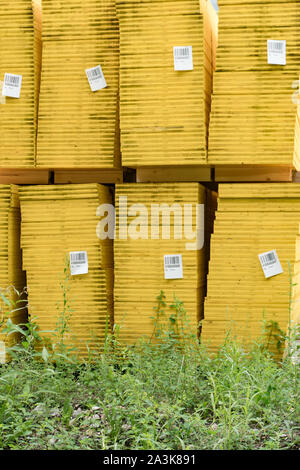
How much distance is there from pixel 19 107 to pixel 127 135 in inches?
38.6

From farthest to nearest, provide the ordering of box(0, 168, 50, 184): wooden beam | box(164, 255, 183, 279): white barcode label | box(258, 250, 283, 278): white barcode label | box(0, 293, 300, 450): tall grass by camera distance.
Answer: box(0, 168, 50, 184): wooden beam, box(164, 255, 183, 279): white barcode label, box(258, 250, 283, 278): white barcode label, box(0, 293, 300, 450): tall grass

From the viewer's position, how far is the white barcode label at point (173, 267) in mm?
4570

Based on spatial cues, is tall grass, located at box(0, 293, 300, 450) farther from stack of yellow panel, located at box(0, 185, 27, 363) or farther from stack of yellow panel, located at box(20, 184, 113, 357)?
stack of yellow panel, located at box(0, 185, 27, 363)

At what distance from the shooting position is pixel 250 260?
14.7 ft

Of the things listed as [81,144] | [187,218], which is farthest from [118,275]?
[81,144]

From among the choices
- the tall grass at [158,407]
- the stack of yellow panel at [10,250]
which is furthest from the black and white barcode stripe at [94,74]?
the tall grass at [158,407]

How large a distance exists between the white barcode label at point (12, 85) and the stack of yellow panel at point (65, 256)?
780 mm

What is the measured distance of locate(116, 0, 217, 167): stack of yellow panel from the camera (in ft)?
14.7

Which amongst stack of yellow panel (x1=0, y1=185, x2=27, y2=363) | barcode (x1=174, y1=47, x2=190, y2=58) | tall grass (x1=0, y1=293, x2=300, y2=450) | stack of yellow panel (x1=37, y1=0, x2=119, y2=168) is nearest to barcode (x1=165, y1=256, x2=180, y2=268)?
tall grass (x1=0, y1=293, x2=300, y2=450)

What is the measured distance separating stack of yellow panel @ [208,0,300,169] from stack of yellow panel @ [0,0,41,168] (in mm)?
1485

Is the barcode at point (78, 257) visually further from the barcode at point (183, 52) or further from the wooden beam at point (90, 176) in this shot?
the barcode at point (183, 52)

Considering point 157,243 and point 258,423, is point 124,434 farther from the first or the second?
point 157,243

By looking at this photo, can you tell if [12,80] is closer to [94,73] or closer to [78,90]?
[78,90]

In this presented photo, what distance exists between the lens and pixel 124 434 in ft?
10.4
